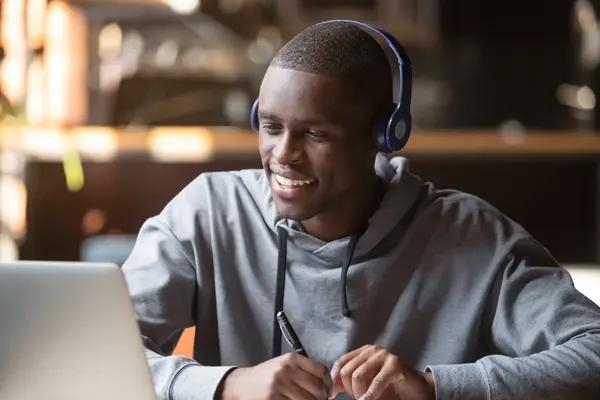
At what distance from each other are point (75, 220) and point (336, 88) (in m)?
2.14

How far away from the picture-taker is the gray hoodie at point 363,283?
131 centimetres

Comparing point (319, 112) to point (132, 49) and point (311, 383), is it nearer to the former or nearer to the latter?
point (311, 383)

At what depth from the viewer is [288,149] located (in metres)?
1.22

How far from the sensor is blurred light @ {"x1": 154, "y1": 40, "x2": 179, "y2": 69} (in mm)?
4707

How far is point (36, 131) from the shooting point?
3178 mm

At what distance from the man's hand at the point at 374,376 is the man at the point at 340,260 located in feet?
0.34

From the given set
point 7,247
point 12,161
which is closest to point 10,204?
point 7,247

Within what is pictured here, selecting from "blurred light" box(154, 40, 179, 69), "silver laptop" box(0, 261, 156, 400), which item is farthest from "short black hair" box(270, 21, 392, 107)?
"blurred light" box(154, 40, 179, 69)

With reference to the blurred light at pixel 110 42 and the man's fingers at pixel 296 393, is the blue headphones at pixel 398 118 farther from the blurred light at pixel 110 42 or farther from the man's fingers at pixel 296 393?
the blurred light at pixel 110 42

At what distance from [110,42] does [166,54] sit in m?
0.26

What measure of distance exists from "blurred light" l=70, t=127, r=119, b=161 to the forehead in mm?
2040

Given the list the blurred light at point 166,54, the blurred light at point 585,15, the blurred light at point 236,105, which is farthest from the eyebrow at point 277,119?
the blurred light at point 585,15

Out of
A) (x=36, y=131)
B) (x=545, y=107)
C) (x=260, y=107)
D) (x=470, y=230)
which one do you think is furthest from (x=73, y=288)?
(x=545, y=107)

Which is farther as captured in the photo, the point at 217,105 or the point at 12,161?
the point at 217,105
